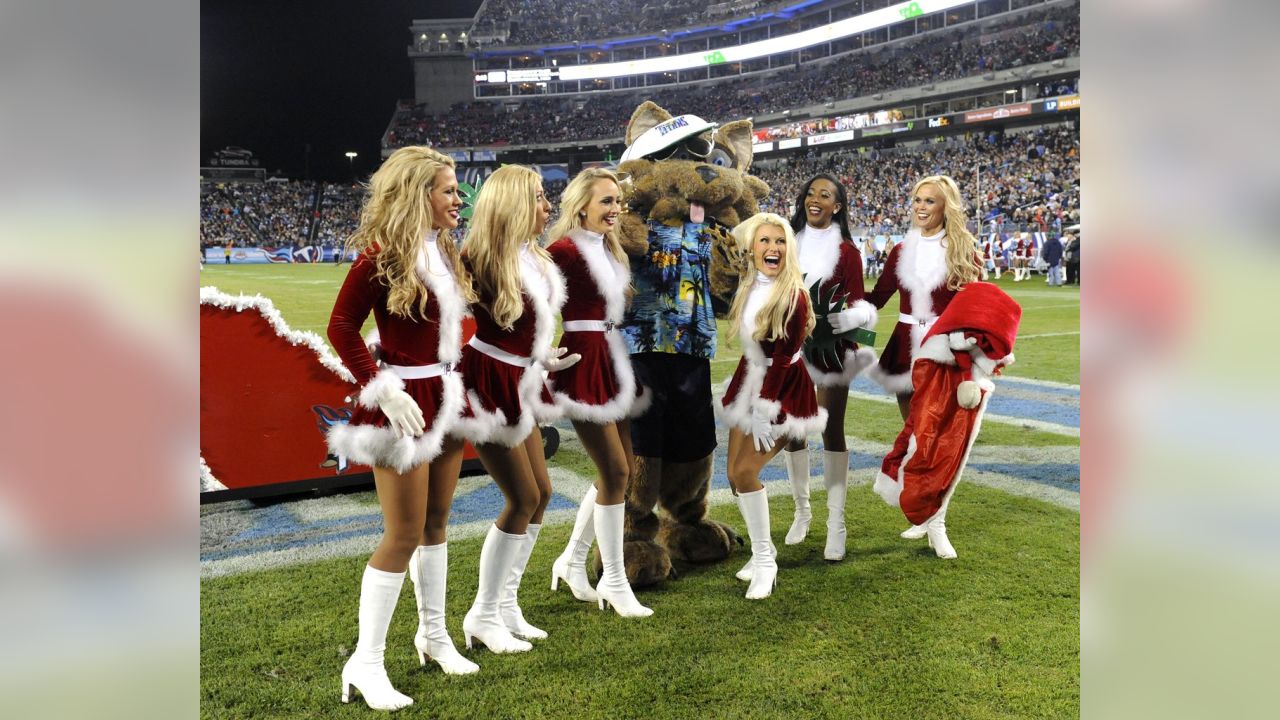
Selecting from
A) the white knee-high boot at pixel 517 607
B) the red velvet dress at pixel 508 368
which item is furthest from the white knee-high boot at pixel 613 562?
the red velvet dress at pixel 508 368

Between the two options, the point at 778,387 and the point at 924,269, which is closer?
the point at 778,387

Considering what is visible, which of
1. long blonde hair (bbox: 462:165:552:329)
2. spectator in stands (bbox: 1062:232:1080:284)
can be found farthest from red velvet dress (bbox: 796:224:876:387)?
spectator in stands (bbox: 1062:232:1080:284)

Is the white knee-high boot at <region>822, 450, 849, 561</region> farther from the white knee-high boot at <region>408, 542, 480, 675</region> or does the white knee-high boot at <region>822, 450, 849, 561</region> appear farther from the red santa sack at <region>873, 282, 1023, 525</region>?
the white knee-high boot at <region>408, 542, 480, 675</region>

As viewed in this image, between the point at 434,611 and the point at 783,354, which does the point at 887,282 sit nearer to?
the point at 783,354

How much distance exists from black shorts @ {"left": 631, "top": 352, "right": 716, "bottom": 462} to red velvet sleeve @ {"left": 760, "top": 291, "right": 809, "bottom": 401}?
0.91ft

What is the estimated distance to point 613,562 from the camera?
3223 mm

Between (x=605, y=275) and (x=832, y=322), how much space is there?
113 centimetres

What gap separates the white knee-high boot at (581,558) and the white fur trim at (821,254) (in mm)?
1366

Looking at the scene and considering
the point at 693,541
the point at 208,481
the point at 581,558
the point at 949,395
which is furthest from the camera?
the point at 208,481

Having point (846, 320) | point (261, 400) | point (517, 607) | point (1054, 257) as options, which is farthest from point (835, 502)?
point (1054, 257)

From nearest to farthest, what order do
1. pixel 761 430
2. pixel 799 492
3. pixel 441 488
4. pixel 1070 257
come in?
Result: pixel 441 488
pixel 761 430
pixel 799 492
pixel 1070 257

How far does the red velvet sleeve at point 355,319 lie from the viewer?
2.36 meters
